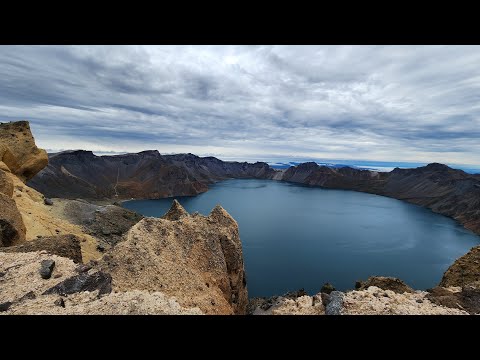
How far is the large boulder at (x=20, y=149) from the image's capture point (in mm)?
25906

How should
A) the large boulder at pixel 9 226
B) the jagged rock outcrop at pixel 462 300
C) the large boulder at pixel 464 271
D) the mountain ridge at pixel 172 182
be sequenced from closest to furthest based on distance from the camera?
Result: the jagged rock outcrop at pixel 462 300 < the large boulder at pixel 464 271 < the large boulder at pixel 9 226 < the mountain ridge at pixel 172 182

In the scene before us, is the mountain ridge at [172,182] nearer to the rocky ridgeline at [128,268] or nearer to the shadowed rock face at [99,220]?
the shadowed rock face at [99,220]

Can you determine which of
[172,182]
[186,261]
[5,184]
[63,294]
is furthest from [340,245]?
[172,182]

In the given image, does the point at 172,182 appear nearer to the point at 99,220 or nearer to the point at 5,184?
the point at 99,220

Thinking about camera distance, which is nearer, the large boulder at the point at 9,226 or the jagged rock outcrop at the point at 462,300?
the jagged rock outcrop at the point at 462,300

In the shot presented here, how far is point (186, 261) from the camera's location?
1328 cm

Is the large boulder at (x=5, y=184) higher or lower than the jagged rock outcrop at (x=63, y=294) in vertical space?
higher

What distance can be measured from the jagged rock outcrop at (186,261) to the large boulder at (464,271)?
9.35m

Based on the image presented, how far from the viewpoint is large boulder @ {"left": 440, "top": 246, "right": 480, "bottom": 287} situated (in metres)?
10.9

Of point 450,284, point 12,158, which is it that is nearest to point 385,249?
point 450,284

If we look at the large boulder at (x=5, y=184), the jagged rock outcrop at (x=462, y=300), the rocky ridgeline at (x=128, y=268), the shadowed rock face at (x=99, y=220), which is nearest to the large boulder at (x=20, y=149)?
the rocky ridgeline at (x=128, y=268)

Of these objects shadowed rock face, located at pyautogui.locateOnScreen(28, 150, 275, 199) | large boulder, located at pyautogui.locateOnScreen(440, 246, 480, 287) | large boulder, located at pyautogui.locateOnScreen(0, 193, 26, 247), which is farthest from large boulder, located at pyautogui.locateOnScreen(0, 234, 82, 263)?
shadowed rock face, located at pyautogui.locateOnScreen(28, 150, 275, 199)
